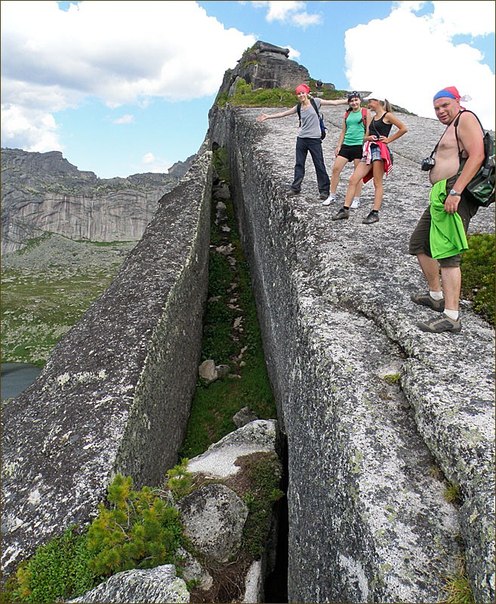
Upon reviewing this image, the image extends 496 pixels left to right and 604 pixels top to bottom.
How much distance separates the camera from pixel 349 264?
9.29 metres

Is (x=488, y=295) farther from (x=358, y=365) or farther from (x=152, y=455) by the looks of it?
(x=152, y=455)

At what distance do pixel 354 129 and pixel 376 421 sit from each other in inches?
307

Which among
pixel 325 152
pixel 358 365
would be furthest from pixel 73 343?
pixel 325 152

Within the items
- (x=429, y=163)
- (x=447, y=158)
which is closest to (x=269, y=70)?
(x=429, y=163)

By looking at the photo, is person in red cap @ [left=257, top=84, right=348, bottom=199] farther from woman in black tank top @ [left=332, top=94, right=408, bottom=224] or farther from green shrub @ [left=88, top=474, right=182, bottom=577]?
green shrub @ [left=88, top=474, right=182, bottom=577]

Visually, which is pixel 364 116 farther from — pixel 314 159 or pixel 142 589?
pixel 142 589

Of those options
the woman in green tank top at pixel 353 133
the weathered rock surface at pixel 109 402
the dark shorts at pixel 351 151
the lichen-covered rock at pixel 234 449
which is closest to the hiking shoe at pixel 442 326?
the lichen-covered rock at pixel 234 449

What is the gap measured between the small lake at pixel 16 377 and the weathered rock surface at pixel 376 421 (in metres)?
76.4

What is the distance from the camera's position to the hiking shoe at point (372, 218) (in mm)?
10977

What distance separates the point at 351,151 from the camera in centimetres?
1143

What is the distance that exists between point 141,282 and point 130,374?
4.43 meters

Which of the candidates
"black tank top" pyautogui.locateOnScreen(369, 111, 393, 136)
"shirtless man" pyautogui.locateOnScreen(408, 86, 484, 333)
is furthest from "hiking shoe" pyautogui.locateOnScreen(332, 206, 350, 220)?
"shirtless man" pyautogui.locateOnScreen(408, 86, 484, 333)

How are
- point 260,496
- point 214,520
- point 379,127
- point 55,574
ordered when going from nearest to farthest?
point 55,574, point 214,520, point 260,496, point 379,127

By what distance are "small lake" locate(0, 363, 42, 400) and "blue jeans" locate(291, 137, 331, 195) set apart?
7405cm
